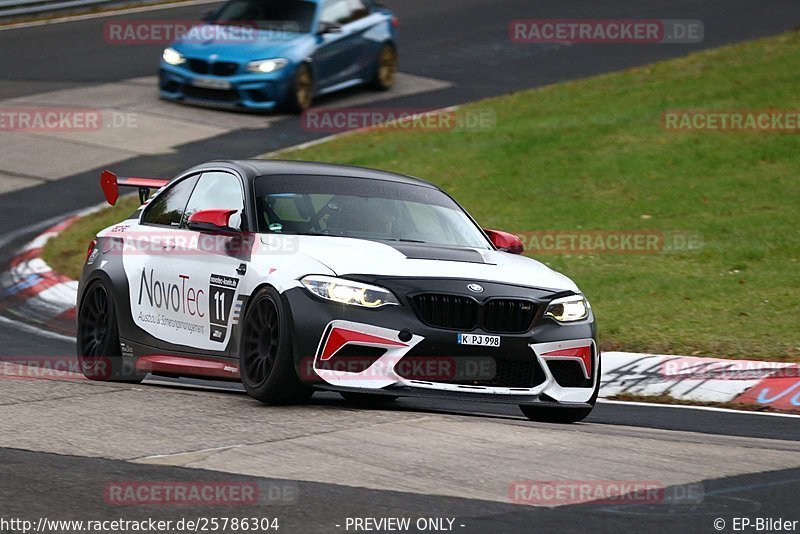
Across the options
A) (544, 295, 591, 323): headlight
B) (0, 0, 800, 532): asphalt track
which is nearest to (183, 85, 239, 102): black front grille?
(0, 0, 800, 532): asphalt track

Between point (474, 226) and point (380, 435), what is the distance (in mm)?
2614

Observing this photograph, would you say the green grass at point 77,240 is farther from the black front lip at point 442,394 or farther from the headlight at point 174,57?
the black front lip at point 442,394

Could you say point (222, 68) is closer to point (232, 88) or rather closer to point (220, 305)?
point (232, 88)

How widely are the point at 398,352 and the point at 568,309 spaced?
1.12 meters

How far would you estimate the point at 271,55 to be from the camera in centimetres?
2205

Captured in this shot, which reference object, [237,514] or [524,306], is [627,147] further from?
[237,514]

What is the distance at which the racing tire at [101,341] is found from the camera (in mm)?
10000

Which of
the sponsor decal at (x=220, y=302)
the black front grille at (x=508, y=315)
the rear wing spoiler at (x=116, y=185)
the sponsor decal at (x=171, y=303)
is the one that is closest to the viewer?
the black front grille at (x=508, y=315)

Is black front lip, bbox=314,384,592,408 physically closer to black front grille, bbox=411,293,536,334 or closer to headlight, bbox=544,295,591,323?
black front grille, bbox=411,293,536,334

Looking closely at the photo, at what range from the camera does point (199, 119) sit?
71.9 ft

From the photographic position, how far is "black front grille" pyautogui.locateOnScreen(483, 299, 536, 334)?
8281 mm

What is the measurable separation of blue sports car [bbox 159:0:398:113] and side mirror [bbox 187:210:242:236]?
515 inches

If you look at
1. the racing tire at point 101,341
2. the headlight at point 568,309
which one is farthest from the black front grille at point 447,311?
the racing tire at point 101,341

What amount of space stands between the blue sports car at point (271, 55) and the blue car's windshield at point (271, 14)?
0.05ft
